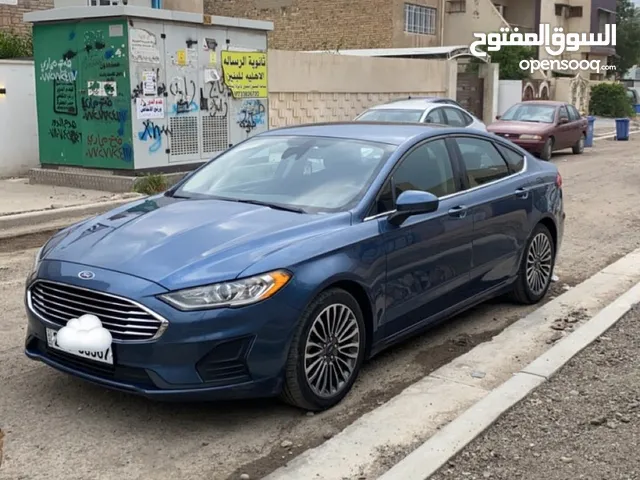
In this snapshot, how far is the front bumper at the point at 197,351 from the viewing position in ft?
12.7

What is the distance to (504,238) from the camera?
19.9 ft

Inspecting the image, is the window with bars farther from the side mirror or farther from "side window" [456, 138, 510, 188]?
the side mirror

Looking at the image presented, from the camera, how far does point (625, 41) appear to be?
2616 inches

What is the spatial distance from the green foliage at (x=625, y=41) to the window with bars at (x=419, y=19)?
93.9 ft

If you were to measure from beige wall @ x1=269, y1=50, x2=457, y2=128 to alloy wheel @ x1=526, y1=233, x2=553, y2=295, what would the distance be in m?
13.1

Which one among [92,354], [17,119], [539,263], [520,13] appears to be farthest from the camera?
[520,13]

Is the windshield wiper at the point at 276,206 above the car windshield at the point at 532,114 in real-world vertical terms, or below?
below

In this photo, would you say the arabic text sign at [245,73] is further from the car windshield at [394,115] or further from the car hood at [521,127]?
the car hood at [521,127]

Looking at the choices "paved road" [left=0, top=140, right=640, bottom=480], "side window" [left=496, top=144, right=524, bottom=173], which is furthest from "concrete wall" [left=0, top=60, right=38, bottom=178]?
"side window" [left=496, top=144, right=524, bottom=173]

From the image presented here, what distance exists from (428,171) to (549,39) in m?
48.7

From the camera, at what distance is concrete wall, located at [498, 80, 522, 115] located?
32750 millimetres

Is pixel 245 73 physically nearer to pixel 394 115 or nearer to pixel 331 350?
pixel 394 115

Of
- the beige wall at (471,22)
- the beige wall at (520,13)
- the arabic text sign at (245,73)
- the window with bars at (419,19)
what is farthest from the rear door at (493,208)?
the beige wall at (520,13)

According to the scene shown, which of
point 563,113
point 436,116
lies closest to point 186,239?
point 436,116
